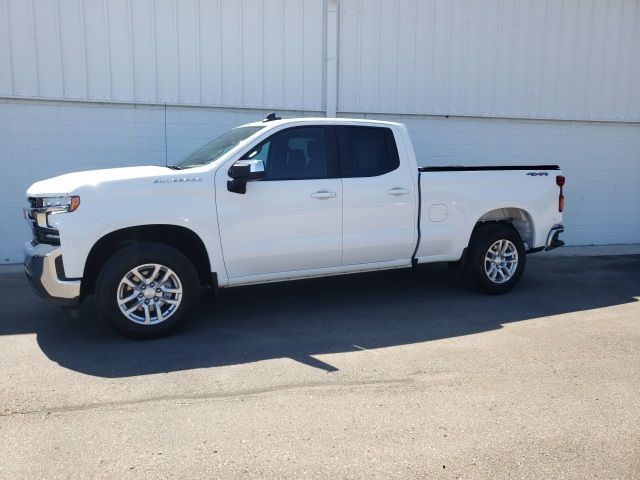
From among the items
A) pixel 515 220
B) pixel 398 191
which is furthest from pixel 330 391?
pixel 515 220

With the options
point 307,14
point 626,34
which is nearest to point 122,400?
point 307,14

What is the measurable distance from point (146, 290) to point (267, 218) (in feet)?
4.29

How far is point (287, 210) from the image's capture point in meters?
5.78

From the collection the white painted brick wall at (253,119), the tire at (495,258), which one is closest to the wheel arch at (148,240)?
the tire at (495,258)

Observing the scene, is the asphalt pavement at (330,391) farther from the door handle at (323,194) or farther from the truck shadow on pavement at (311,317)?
the door handle at (323,194)

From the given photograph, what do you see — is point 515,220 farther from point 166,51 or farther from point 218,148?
point 166,51

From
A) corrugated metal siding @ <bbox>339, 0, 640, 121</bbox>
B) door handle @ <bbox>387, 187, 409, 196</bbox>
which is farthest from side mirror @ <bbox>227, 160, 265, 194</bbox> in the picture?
corrugated metal siding @ <bbox>339, 0, 640, 121</bbox>

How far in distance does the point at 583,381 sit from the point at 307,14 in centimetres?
747

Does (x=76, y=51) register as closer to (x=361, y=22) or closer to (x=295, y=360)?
(x=361, y=22)

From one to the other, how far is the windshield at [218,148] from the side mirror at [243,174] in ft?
1.51

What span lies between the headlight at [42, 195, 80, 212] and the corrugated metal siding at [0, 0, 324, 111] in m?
4.38

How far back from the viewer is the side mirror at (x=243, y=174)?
5.38 meters

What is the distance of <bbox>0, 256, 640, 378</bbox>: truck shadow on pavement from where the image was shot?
16.6 feet

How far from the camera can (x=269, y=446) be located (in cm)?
349
